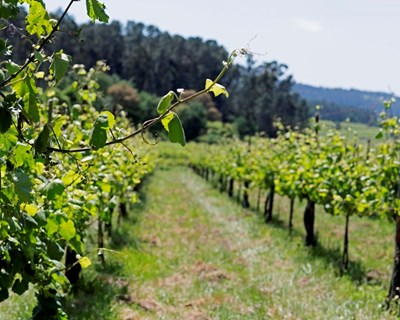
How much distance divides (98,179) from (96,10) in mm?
3746

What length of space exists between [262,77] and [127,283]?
88393 mm

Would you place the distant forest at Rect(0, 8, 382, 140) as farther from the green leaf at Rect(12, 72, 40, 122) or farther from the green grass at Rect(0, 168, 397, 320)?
the green leaf at Rect(12, 72, 40, 122)

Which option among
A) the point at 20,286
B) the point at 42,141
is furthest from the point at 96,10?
the point at 20,286

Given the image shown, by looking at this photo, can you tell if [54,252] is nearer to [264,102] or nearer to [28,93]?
[28,93]

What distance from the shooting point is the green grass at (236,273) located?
7.54m

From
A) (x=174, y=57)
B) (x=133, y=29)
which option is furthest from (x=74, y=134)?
(x=133, y=29)

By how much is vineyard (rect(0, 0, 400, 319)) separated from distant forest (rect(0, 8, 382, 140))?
56.8 meters

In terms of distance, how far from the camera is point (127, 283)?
875cm

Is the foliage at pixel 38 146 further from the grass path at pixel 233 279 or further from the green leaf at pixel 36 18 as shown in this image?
the grass path at pixel 233 279

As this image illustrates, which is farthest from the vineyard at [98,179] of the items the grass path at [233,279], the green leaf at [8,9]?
the grass path at [233,279]

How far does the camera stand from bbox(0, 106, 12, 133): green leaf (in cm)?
207

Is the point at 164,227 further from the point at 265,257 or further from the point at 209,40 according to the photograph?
the point at 209,40

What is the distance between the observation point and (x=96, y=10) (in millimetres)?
2072

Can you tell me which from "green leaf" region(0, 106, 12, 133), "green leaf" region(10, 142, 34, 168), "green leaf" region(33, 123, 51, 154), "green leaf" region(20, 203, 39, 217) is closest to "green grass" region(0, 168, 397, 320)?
"green leaf" region(20, 203, 39, 217)
